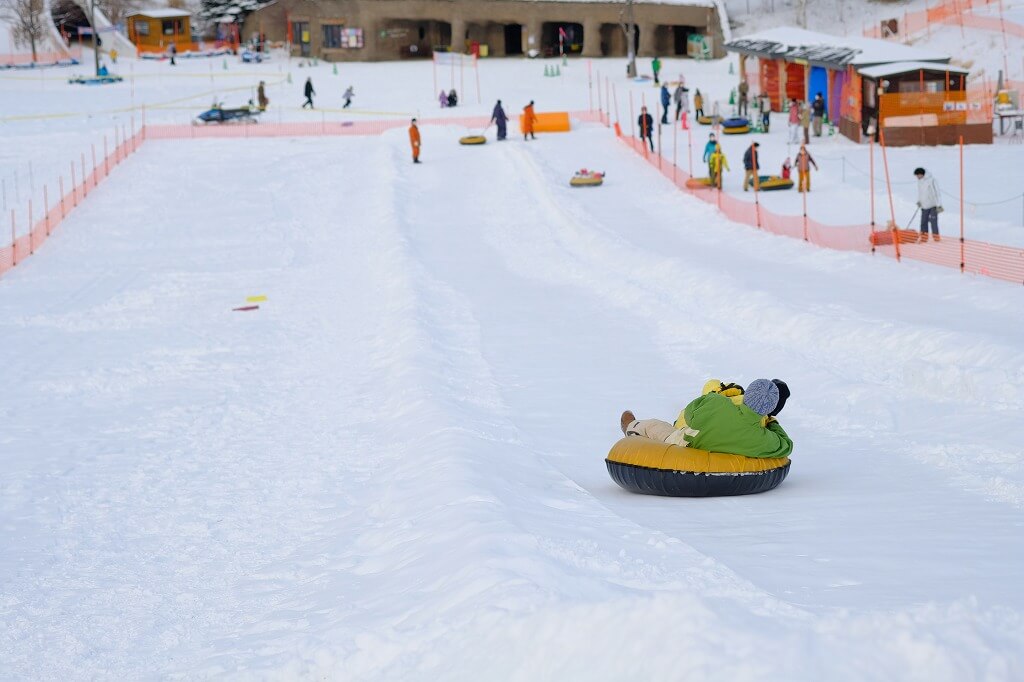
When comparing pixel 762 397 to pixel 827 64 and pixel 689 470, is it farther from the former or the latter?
pixel 827 64

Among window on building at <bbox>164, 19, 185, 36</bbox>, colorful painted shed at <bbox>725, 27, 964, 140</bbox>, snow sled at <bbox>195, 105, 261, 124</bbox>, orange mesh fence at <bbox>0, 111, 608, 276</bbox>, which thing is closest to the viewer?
orange mesh fence at <bbox>0, 111, 608, 276</bbox>

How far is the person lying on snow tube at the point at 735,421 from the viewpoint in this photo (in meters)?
10.9

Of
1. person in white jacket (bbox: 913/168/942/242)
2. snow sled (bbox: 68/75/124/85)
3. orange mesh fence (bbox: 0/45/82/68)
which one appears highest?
orange mesh fence (bbox: 0/45/82/68)

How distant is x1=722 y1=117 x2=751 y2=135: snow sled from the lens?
42.1 metres

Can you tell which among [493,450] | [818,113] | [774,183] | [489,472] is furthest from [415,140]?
[489,472]

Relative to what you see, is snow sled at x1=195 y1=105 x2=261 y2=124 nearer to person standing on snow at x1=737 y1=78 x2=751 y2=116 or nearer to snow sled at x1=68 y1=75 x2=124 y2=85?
snow sled at x1=68 y1=75 x2=124 y2=85

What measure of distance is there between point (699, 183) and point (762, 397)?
2213cm

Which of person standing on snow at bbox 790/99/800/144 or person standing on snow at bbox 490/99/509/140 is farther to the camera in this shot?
person standing on snow at bbox 490/99/509/140

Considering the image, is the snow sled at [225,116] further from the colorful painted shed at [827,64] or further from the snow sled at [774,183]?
the snow sled at [774,183]

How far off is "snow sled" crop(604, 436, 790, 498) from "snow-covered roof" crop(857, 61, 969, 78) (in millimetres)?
28157

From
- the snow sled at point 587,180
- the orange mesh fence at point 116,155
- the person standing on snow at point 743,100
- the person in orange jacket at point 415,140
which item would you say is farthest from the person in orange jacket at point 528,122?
the snow sled at point 587,180

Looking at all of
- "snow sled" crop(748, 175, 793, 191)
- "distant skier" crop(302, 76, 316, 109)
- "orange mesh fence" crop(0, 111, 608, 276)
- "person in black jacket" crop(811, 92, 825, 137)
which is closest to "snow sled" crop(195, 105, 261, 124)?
"orange mesh fence" crop(0, 111, 608, 276)

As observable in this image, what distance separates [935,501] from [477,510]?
3.70 meters

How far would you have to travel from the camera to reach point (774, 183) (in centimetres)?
3192
